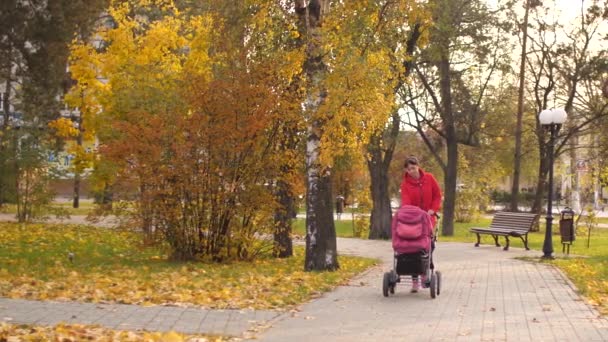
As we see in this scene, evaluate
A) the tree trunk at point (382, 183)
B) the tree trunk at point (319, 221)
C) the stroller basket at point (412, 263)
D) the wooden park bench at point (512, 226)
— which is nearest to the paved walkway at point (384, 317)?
the stroller basket at point (412, 263)

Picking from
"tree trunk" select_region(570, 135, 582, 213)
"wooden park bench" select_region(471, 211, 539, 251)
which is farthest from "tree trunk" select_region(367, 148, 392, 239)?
"tree trunk" select_region(570, 135, 582, 213)

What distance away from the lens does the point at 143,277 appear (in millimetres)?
13266

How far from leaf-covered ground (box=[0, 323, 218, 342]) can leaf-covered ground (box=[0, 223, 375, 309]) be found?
2092 mm

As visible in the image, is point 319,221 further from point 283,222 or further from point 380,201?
point 380,201

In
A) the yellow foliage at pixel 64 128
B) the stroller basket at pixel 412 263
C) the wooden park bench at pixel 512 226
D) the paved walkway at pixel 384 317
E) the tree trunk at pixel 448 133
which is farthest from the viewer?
the tree trunk at pixel 448 133

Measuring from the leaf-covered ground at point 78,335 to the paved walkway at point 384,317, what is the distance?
14.9 inches

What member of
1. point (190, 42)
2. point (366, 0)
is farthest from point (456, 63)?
point (366, 0)

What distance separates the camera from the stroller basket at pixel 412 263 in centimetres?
1129

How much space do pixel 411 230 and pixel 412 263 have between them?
53cm

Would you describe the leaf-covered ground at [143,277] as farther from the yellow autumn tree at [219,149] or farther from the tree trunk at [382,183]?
the tree trunk at [382,183]

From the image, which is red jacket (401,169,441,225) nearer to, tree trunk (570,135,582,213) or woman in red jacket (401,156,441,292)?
woman in red jacket (401,156,441,292)

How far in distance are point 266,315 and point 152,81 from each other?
1596 centimetres

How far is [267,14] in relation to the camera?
1578cm

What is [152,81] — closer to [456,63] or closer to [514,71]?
[456,63]
